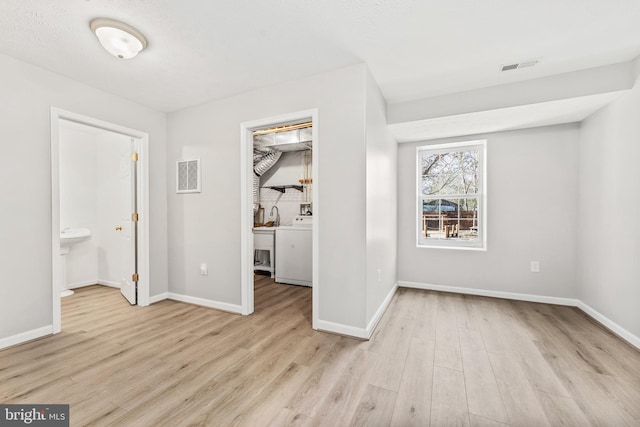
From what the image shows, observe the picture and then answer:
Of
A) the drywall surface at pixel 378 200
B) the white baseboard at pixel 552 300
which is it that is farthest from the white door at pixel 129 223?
the white baseboard at pixel 552 300

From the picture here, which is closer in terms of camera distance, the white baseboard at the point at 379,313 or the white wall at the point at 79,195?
the white baseboard at the point at 379,313

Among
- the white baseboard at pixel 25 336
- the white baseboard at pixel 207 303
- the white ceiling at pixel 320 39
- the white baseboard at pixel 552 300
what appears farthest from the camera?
the white baseboard at pixel 207 303

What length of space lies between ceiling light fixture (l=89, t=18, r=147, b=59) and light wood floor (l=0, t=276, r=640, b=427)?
7.61 ft

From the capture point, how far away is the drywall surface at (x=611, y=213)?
2316 mm

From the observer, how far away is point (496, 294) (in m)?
3.53

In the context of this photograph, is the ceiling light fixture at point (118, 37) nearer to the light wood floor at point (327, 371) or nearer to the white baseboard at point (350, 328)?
the light wood floor at point (327, 371)

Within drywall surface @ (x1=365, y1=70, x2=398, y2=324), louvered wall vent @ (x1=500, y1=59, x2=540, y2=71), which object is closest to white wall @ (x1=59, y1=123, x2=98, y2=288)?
drywall surface @ (x1=365, y1=70, x2=398, y2=324)

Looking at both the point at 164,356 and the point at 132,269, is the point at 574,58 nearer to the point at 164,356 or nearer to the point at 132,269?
the point at 164,356

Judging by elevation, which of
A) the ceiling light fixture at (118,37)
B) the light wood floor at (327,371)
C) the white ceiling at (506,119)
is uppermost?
the ceiling light fixture at (118,37)

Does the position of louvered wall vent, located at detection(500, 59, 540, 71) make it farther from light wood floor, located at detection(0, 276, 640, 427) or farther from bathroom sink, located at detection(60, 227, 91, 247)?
bathroom sink, located at detection(60, 227, 91, 247)

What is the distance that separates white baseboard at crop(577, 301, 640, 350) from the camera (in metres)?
2.26

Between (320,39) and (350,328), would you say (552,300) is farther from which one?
(320,39)

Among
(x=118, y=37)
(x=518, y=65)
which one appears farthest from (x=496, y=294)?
(x=118, y=37)

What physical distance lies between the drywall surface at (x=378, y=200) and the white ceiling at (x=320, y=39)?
359 mm
